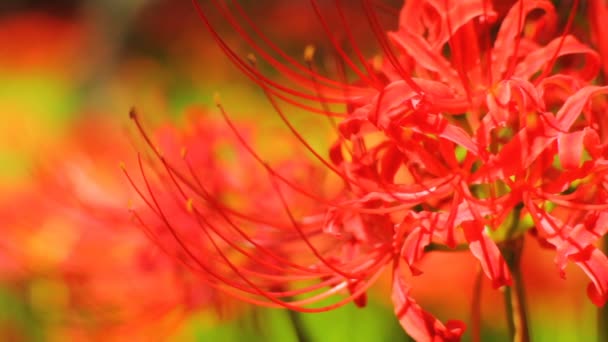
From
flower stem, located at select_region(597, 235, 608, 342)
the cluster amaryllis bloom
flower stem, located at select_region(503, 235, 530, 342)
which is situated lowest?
flower stem, located at select_region(597, 235, 608, 342)

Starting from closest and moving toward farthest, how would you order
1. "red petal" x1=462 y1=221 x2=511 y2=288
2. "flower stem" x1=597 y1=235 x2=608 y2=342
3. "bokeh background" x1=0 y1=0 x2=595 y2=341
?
"red petal" x1=462 y1=221 x2=511 y2=288 < "flower stem" x1=597 y1=235 x2=608 y2=342 < "bokeh background" x1=0 y1=0 x2=595 y2=341

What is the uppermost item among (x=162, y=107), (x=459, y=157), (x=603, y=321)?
(x=162, y=107)

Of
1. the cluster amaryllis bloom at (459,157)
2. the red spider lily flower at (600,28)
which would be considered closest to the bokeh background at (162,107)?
the cluster amaryllis bloom at (459,157)

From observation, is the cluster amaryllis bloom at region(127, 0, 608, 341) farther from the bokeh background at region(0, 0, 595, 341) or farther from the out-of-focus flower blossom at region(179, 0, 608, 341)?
the bokeh background at region(0, 0, 595, 341)

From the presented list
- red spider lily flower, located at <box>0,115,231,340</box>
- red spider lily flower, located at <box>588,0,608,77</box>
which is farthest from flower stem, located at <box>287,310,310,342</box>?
red spider lily flower, located at <box>588,0,608,77</box>

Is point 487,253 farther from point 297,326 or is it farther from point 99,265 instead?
point 99,265

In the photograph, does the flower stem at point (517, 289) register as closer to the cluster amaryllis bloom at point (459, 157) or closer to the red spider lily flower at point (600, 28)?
the cluster amaryllis bloom at point (459, 157)

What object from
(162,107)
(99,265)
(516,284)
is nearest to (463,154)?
(516,284)
